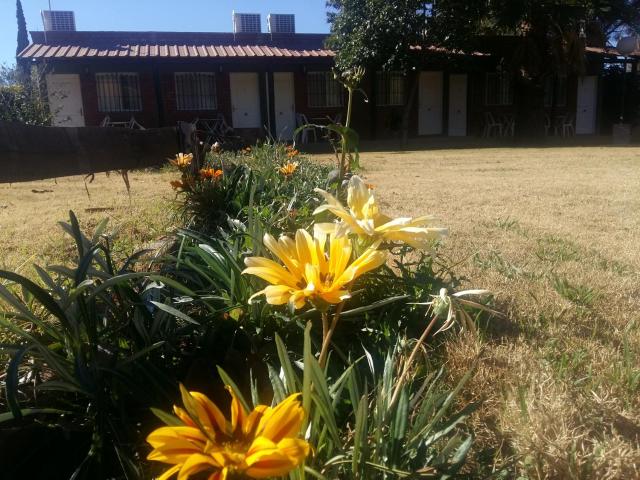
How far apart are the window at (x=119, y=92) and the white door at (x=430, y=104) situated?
9.58m

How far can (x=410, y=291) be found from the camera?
5.65ft

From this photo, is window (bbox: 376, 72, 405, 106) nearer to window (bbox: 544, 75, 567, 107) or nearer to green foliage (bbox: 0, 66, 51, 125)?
window (bbox: 544, 75, 567, 107)

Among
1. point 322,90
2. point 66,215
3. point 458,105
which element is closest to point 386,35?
point 322,90

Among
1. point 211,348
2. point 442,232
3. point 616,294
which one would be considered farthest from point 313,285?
point 616,294

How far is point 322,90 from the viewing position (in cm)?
1825

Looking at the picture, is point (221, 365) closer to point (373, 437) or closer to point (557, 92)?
point (373, 437)

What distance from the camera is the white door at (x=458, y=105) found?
65.0ft

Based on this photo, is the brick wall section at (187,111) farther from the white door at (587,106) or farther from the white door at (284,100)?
the white door at (587,106)

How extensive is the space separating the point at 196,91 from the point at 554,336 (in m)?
17.0

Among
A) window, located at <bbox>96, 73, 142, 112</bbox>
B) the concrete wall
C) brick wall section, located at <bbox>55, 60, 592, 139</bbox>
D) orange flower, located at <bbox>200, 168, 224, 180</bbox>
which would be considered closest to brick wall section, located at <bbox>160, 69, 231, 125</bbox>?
brick wall section, located at <bbox>55, 60, 592, 139</bbox>

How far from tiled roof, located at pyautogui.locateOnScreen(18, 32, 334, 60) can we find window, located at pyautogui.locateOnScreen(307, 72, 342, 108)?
83 cm

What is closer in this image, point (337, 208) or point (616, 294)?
point (337, 208)

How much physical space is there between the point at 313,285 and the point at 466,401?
899mm

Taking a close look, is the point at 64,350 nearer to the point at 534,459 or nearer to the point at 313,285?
the point at 313,285
